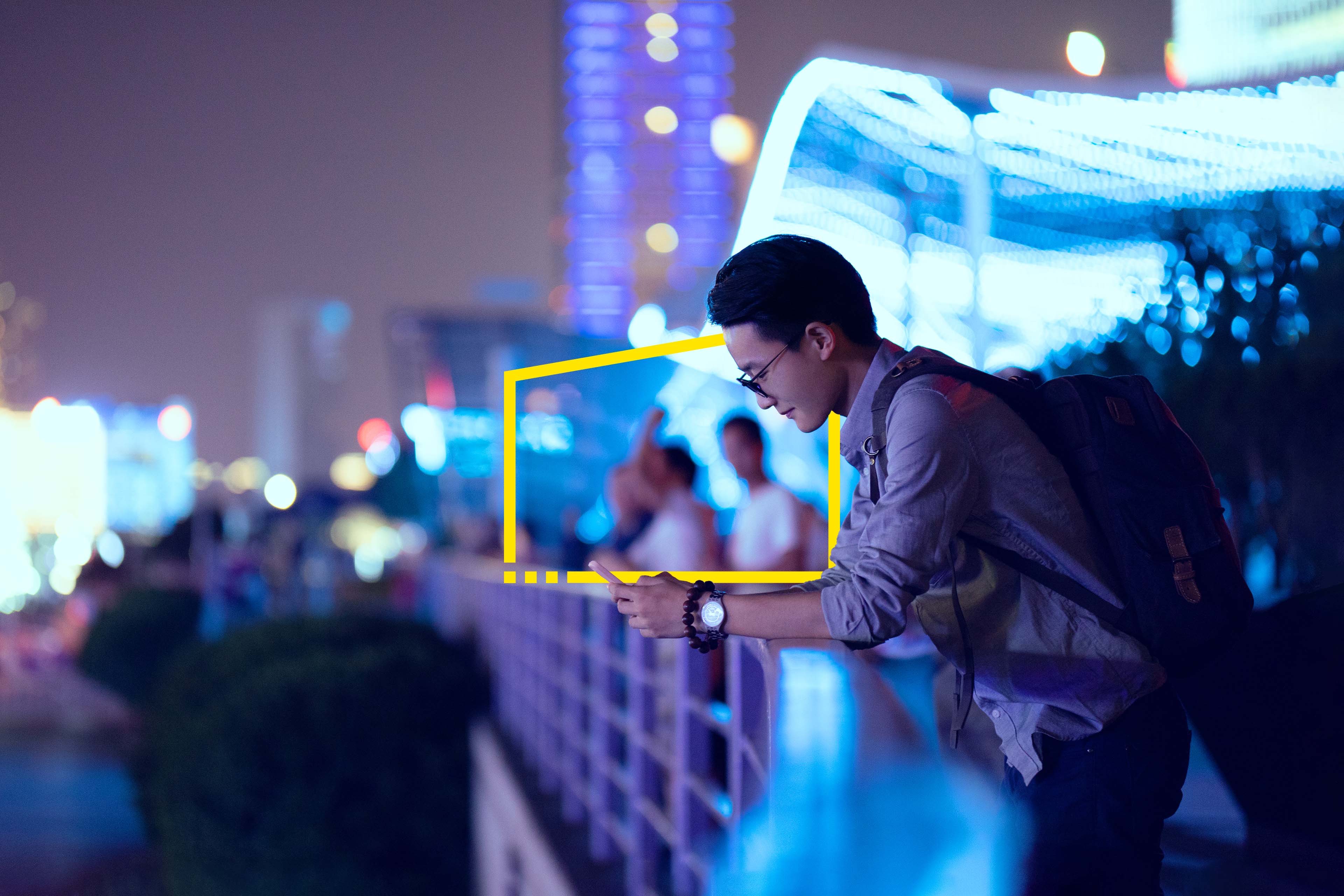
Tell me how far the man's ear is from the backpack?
110 millimetres

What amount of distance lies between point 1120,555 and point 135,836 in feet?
62.8

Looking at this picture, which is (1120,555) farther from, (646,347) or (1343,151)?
(1343,151)

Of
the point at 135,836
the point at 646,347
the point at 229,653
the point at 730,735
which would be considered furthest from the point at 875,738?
the point at 135,836

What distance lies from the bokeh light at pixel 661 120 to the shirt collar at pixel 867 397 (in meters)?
109

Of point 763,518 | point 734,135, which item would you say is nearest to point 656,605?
point 763,518

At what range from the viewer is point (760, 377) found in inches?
66.4

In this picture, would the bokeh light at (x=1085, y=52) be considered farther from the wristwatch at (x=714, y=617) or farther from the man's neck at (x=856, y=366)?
the wristwatch at (x=714, y=617)

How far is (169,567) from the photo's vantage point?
45.0 m

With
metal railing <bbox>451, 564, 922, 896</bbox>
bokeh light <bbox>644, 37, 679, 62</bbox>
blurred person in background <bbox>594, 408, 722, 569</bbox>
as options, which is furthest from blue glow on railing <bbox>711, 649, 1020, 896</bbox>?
bokeh light <bbox>644, 37, 679, 62</bbox>

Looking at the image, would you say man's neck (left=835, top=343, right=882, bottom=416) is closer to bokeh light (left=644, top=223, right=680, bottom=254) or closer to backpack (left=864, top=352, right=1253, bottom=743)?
backpack (left=864, top=352, right=1253, bottom=743)

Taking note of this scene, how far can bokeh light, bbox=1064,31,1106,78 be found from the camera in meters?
3.98

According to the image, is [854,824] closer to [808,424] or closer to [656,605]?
[656,605]

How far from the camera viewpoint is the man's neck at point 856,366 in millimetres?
1678

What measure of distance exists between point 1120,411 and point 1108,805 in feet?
1.79
